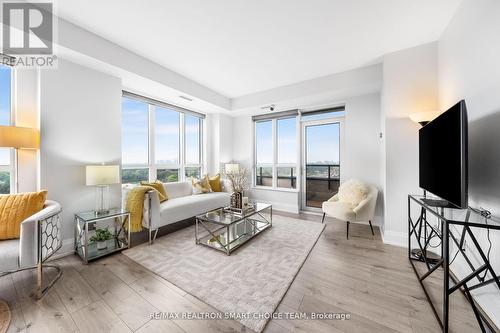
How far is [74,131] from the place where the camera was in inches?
98.3

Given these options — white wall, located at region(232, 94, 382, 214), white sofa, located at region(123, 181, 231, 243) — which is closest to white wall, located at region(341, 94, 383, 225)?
white wall, located at region(232, 94, 382, 214)

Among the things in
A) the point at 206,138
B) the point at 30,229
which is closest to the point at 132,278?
the point at 30,229

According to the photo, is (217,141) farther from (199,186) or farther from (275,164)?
(275,164)

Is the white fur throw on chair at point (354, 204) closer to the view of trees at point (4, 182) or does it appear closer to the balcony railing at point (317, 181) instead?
the balcony railing at point (317, 181)

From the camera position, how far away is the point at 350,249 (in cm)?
250

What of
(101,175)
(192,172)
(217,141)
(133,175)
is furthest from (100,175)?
(217,141)

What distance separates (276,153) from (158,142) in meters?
2.85

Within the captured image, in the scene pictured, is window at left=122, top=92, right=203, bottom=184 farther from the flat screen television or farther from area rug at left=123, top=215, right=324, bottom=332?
the flat screen television

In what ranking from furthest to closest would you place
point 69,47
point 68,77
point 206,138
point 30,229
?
point 206,138
point 68,77
point 69,47
point 30,229

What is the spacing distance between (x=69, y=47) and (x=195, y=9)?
157 cm

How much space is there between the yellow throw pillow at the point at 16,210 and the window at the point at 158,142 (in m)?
1.52

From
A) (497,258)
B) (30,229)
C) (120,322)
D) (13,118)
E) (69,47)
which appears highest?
(69,47)

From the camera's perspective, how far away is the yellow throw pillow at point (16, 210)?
172 centimetres

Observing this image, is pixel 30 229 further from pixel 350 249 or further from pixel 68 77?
pixel 350 249
